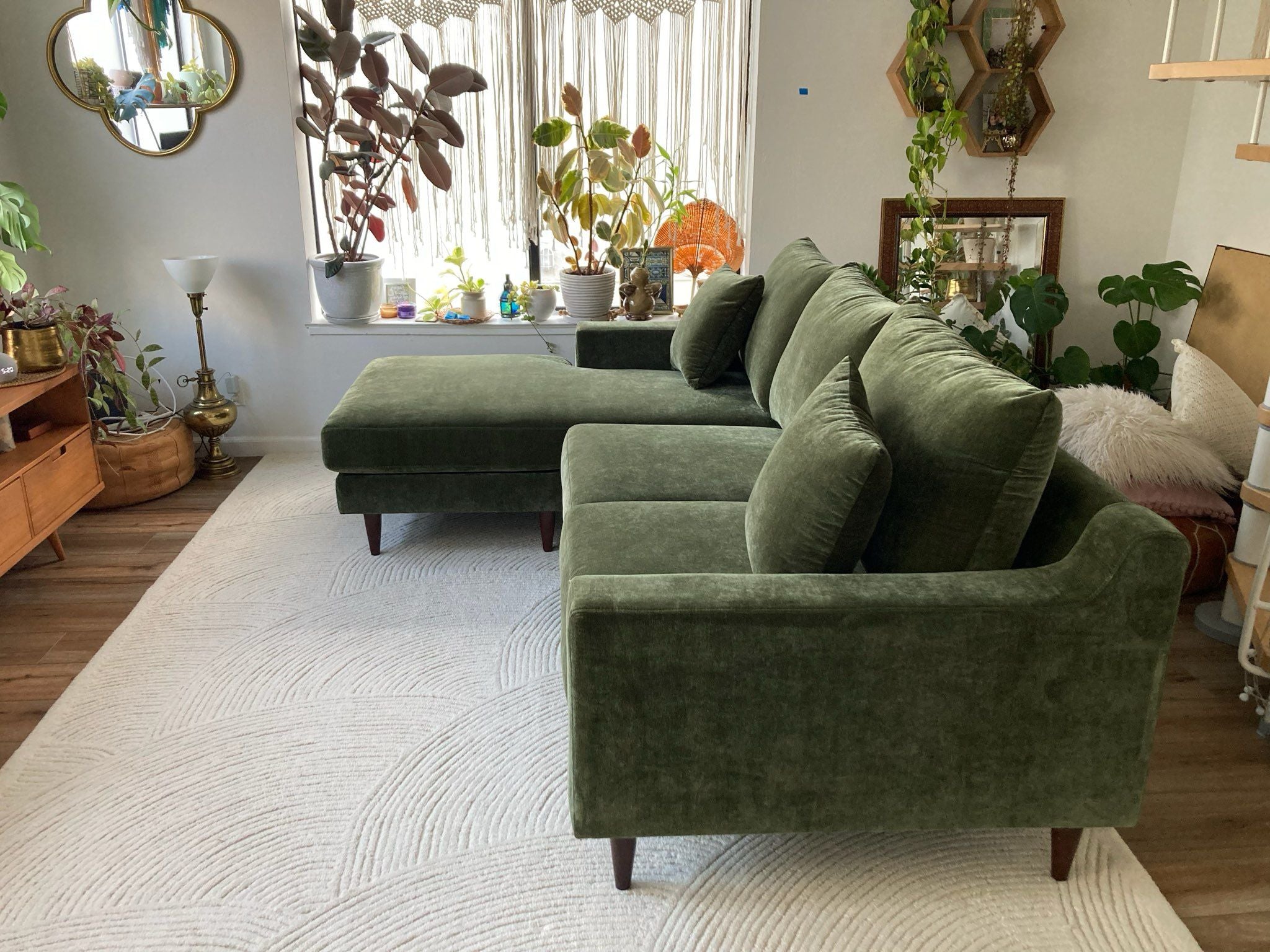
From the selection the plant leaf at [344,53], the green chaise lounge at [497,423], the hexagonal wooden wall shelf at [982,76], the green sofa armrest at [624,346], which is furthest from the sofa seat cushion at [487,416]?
the hexagonal wooden wall shelf at [982,76]

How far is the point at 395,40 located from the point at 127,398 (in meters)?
1.84

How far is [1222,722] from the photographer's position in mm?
2475

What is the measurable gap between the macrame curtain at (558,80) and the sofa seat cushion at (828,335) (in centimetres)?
163

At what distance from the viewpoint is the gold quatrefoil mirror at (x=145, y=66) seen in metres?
3.94

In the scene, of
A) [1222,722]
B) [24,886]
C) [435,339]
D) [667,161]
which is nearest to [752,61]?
[667,161]

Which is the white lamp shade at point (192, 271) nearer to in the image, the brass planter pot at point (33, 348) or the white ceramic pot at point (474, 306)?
the brass planter pot at point (33, 348)

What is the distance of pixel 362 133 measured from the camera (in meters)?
3.93

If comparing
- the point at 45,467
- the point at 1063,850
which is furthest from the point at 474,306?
the point at 1063,850

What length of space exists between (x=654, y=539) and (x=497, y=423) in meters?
1.17

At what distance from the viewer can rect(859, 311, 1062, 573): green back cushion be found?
67.7 inches

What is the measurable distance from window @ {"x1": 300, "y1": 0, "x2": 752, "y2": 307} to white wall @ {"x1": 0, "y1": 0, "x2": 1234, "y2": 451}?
0.75 feet

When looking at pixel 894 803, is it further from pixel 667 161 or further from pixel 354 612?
pixel 667 161

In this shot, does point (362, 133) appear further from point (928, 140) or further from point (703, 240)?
point (928, 140)

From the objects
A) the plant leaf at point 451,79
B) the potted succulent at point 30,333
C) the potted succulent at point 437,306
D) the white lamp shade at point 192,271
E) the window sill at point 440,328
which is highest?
the plant leaf at point 451,79
